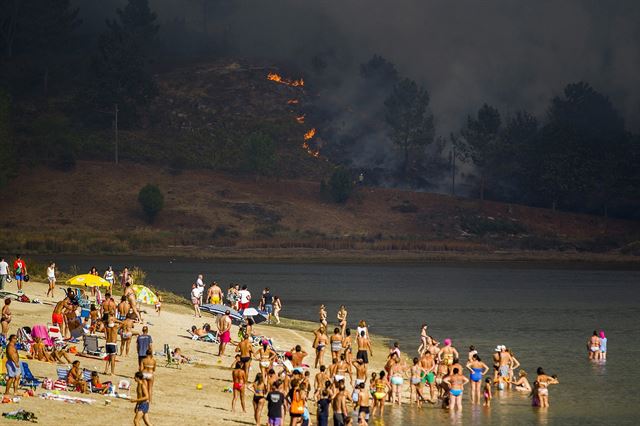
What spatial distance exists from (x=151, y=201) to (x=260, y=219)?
15.9 meters

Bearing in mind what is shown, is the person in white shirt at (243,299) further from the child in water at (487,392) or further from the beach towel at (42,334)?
the child in water at (487,392)

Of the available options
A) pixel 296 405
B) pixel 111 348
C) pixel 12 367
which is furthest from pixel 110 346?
pixel 296 405

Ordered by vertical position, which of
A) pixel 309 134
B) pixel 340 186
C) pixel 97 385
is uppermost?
pixel 309 134

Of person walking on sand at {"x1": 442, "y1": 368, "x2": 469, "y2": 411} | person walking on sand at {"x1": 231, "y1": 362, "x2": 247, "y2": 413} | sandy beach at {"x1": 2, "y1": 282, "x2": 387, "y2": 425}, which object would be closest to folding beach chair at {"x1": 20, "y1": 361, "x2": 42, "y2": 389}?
sandy beach at {"x1": 2, "y1": 282, "x2": 387, "y2": 425}

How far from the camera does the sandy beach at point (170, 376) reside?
103 ft

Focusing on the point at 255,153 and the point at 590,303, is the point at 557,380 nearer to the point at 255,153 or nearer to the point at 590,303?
the point at 590,303

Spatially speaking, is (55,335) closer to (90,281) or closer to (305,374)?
(305,374)

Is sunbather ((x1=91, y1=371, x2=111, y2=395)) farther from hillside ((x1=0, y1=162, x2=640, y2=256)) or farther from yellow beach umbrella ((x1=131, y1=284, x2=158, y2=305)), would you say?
hillside ((x1=0, y1=162, x2=640, y2=256))


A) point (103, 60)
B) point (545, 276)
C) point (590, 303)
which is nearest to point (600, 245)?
point (545, 276)

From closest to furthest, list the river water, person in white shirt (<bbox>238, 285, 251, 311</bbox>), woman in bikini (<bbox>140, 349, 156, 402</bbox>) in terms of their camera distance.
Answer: woman in bikini (<bbox>140, 349, 156, 402</bbox>) → the river water → person in white shirt (<bbox>238, 285, 251, 311</bbox>)

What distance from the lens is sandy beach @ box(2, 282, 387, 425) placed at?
31422mm

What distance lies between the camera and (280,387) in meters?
31.9

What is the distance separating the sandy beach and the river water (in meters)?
5.86

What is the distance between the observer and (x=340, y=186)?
6009 inches
